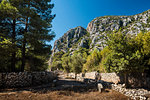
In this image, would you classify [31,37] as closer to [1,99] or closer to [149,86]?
[1,99]

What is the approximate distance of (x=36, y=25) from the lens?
12.0m

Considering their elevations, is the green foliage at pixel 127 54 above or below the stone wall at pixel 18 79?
above

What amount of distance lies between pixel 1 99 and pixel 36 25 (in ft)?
32.0

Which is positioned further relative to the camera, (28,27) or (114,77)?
(114,77)

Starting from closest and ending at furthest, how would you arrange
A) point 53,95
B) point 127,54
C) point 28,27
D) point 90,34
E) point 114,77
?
point 53,95, point 127,54, point 28,27, point 114,77, point 90,34

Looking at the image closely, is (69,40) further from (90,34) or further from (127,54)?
(127,54)

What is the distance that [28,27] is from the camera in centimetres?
1264

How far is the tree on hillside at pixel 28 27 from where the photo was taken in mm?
10375

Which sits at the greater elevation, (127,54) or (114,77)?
(127,54)

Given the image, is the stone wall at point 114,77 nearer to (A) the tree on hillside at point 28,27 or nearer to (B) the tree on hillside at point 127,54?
(B) the tree on hillside at point 127,54

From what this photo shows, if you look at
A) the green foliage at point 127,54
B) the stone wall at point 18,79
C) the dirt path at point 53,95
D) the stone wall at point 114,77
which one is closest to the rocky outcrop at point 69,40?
the stone wall at point 114,77

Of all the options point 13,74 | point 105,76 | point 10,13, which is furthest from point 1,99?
point 105,76

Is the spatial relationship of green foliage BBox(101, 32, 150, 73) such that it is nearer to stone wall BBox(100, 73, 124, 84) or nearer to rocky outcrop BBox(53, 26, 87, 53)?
stone wall BBox(100, 73, 124, 84)

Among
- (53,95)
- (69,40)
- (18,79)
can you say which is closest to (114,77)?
(53,95)
